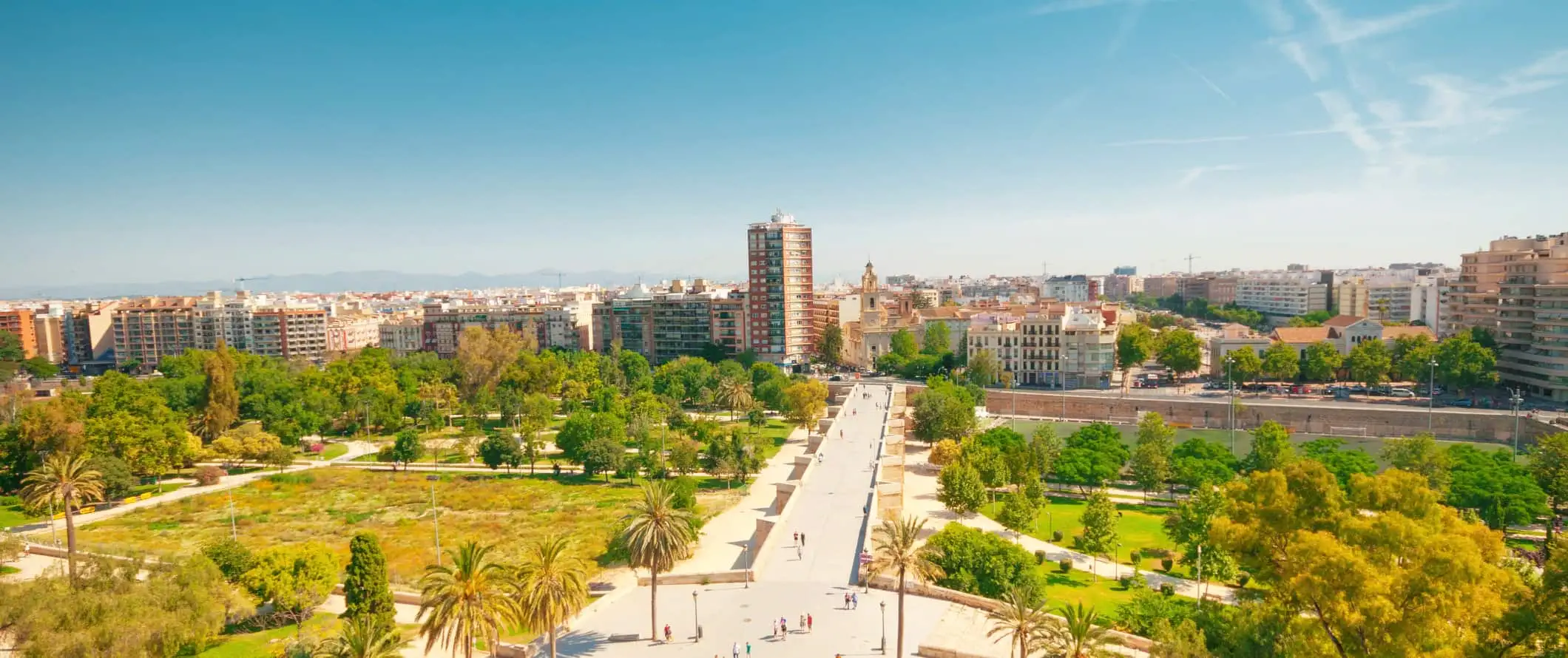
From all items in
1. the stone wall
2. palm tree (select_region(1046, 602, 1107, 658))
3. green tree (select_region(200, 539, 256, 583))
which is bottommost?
the stone wall

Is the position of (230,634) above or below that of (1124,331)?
below

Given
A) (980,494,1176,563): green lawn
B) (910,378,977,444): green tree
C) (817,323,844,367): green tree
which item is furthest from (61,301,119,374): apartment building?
(980,494,1176,563): green lawn

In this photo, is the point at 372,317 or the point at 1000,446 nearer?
the point at 1000,446

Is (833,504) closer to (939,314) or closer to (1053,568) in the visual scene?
(1053,568)

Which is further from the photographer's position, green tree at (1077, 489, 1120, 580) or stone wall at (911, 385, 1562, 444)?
stone wall at (911, 385, 1562, 444)

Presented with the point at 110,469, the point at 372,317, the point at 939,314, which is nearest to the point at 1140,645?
the point at 110,469

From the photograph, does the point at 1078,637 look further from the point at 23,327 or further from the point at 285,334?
the point at 23,327

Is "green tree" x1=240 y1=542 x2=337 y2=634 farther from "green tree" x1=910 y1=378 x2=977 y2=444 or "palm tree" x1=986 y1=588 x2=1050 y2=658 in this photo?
"green tree" x1=910 y1=378 x2=977 y2=444
